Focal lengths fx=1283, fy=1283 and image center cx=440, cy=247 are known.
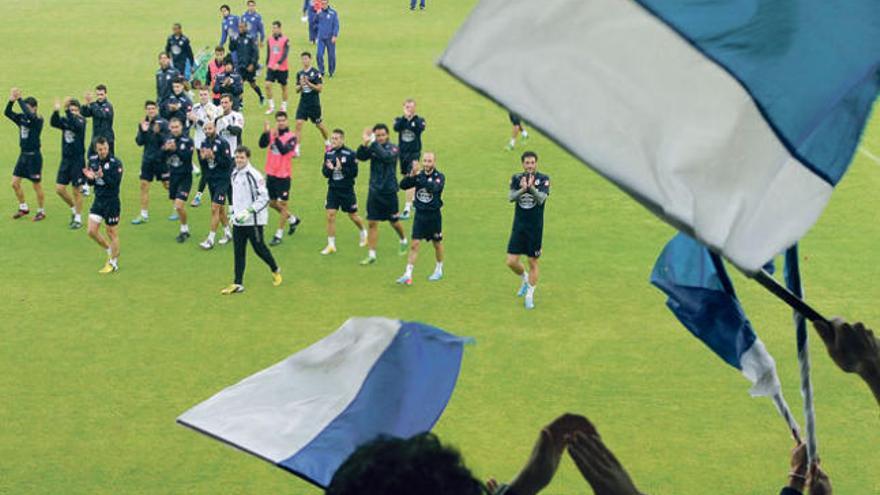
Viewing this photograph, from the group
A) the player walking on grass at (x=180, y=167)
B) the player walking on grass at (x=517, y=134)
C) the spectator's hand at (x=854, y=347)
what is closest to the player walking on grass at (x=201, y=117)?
the player walking on grass at (x=180, y=167)

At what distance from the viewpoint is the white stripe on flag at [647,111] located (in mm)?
4453

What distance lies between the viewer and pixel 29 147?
19.6 metres

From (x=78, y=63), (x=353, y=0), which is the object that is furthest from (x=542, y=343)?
(x=353, y=0)

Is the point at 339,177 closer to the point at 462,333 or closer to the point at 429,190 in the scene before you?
the point at 429,190

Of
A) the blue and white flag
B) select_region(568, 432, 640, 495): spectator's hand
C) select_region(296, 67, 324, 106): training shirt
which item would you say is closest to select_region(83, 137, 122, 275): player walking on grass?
select_region(296, 67, 324, 106): training shirt

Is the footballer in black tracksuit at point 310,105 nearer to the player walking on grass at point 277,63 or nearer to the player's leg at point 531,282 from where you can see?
the player walking on grass at point 277,63

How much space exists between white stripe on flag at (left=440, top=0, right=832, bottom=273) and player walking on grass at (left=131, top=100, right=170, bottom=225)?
15344 millimetres

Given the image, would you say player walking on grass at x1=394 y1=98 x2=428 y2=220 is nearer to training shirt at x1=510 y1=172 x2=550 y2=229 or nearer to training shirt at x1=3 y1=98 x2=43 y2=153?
training shirt at x1=510 y1=172 x2=550 y2=229

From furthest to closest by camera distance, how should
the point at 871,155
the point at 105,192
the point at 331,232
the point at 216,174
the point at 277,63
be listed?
the point at 277,63 → the point at 871,155 → the point at 216,174 → the point at 331,232 → the point at 105,192

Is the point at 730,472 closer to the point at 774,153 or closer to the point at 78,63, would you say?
the point at 774,153

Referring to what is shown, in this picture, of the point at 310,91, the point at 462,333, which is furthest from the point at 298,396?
the point at 310,91

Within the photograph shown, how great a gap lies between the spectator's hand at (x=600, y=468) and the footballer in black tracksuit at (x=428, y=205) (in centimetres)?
1264

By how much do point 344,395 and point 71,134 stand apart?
48.6 ft

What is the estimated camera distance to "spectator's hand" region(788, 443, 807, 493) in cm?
491
